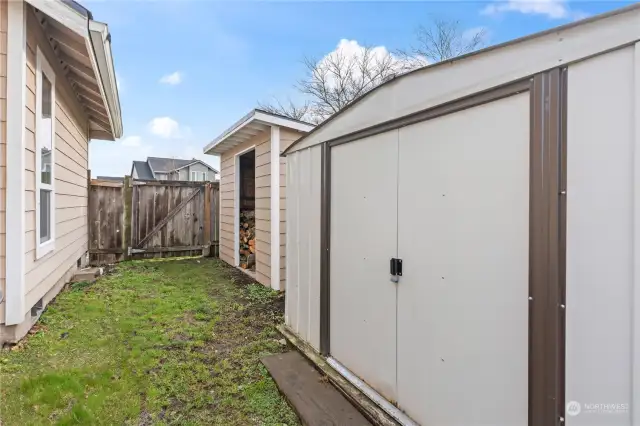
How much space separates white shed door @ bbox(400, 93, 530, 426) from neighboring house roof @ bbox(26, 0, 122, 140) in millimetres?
3157

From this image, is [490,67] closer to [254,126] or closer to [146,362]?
[146,362]

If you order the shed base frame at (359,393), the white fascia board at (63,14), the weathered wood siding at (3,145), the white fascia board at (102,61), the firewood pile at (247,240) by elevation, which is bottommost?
the shed base frame at (359,393)

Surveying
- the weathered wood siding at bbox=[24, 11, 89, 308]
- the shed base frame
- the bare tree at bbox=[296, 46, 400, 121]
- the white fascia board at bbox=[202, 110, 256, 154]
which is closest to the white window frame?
the weathered wood siding at bbox=[24, 11, 89, 308]

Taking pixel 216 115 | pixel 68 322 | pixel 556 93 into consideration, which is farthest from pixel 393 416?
pixel 216 115

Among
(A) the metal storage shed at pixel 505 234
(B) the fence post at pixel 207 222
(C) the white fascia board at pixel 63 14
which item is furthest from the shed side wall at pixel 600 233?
(B) the fence post at pixel 207 222

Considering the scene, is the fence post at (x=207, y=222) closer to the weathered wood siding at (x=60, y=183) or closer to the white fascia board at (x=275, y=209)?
the weathered wood siding at (x=60, y=183)

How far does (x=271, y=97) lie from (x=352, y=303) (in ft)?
51.6

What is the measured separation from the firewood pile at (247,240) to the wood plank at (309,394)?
12.8ft

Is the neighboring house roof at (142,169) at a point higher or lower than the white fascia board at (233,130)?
higher

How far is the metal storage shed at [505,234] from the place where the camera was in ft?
3.76

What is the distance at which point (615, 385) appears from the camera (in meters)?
1.14

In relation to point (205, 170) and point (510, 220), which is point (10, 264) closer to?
point (510, 220)

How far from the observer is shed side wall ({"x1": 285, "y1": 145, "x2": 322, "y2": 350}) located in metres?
2.99

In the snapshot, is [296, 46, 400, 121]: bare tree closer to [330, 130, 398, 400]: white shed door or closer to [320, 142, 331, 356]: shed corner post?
[320, 142, 331, 356]: shed corner post
